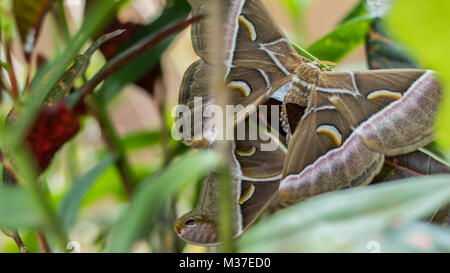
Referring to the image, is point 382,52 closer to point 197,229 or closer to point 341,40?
point 341,40

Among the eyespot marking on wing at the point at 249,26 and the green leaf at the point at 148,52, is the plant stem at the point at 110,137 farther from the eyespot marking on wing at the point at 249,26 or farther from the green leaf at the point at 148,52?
the eyespot marking on wing at the point at 249,26

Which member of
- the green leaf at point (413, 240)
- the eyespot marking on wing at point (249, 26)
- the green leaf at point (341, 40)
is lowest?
the green leaf at point (413, 240)

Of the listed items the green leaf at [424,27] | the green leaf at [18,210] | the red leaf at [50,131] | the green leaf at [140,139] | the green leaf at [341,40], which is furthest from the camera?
the green leaf at [140,139]

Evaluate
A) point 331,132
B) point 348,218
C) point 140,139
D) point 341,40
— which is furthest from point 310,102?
point 140,139

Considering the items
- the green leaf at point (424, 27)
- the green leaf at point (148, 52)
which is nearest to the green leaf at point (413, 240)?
the green leaf at point (424, 27)

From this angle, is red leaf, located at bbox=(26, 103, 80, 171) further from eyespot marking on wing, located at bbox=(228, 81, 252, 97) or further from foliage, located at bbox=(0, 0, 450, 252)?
eyespot marking on wing, located at bbox=(228, 81, 252, 97)

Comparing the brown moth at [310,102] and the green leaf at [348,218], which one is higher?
the brown moth at [310,102]
